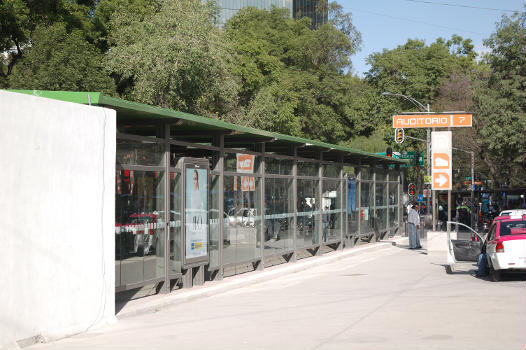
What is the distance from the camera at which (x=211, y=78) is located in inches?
1364

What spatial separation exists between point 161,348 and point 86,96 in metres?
4.05

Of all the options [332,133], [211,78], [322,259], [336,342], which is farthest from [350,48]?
[336,342]

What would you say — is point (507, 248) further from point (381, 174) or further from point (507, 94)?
point (507, 94)

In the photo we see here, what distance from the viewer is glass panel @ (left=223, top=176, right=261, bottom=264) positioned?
17.1 m

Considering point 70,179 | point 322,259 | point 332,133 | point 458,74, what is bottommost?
point 322,259

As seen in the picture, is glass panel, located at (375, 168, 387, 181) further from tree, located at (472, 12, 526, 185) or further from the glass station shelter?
tree, located at (472, 12, 526, 185)

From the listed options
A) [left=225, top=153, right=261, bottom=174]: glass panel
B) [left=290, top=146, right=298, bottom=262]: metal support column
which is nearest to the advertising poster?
[left=225, top=153, right=261, bottom=174]: glass panel

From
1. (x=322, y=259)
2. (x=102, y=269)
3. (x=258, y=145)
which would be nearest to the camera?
(x=102, y=269)

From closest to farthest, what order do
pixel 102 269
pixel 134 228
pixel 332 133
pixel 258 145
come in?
pixel 102 269, pixel 134 228, pixel 258 145, pixel 332 133

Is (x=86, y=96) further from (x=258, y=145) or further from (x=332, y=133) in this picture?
(x=332, y=133)

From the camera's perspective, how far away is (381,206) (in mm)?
32594

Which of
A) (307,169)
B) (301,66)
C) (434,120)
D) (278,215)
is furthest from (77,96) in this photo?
(301,66)

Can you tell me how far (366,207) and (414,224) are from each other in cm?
289

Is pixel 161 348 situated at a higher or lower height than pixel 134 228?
lower
